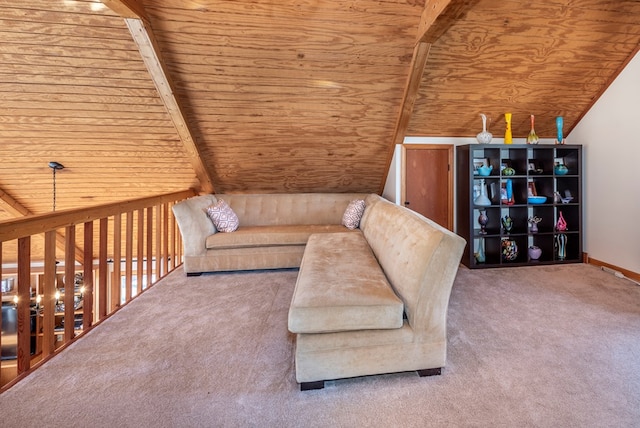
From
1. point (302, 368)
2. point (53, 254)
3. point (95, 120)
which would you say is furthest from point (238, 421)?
point (95, 120)

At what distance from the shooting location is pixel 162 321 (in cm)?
219

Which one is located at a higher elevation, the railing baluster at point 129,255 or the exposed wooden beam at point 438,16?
the exposed wooden beam at point 438,16

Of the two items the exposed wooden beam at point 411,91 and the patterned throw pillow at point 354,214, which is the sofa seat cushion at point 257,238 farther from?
the exposed wooden beam at point 411,91

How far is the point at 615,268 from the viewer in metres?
3.23

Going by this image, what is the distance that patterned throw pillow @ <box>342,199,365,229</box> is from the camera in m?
3.60

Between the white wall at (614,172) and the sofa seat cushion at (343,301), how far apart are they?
3023 mm

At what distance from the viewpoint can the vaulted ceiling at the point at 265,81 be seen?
233 cm

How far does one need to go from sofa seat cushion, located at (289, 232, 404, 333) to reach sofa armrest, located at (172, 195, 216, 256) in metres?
1.65

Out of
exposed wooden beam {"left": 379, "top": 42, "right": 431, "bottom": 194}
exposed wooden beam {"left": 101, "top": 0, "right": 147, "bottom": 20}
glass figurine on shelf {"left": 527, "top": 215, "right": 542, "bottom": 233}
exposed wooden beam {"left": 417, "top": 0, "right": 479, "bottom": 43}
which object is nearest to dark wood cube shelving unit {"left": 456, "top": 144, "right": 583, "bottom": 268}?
glass figurine on shelf {"left": 527, "top": 215, "right": 542, "bottom": 233}

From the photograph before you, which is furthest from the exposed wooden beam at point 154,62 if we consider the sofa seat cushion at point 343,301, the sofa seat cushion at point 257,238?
the sofa seat cushion at point 343,301

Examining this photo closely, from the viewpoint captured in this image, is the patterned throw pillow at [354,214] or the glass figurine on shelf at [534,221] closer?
the patterned throw pillow at [354,214]

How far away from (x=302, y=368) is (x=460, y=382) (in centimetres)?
80

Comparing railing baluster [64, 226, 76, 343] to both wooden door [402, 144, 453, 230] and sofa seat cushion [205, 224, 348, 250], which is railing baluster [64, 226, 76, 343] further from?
wooden door [402, 144, 453, 230]

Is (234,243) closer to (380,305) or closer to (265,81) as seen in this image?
(265,81)
